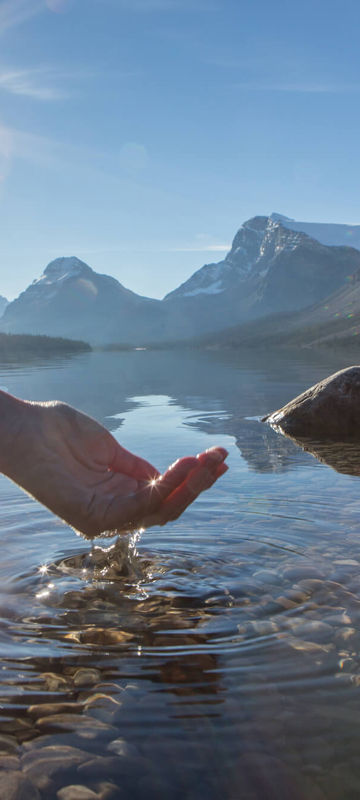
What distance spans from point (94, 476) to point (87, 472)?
0.19 feet

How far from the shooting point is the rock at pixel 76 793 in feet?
9.16

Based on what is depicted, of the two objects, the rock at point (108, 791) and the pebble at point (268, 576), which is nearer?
the rock at point (108, 791)

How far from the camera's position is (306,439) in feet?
47.3

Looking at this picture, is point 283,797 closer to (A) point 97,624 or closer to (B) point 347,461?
(A) point 97,624

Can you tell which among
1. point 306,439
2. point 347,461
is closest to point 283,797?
point 347,461

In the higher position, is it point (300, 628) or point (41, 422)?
point (41, 422)

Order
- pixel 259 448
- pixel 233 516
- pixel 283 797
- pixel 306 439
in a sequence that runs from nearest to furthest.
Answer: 1. pixel 283 797
2. pixel 233 516
3. pixel 259 448
4. pixel 306 439

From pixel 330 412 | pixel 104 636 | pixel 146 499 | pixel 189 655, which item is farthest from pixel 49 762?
pixel 330 412

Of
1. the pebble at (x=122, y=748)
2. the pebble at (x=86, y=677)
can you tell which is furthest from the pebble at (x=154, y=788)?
the pebble at (x=86, y=677)

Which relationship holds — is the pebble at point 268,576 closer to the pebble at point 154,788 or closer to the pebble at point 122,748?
the pebble at point 122,748

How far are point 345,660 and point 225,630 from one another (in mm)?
863

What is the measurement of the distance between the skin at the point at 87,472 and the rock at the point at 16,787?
5.33ft

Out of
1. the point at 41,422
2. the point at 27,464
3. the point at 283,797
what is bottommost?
the point at 283,797

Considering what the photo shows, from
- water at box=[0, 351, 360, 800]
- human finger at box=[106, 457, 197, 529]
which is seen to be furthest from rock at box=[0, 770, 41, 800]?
human finger at box=[106, 457, 197, 529]
